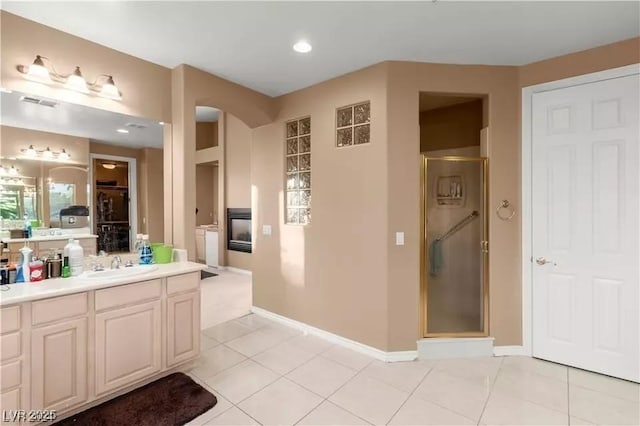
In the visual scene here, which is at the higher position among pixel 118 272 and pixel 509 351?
pixel 118 272

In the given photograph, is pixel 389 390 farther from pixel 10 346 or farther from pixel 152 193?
pixel 152 193

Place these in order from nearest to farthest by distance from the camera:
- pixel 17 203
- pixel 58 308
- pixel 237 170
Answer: pixel 58 308 → pixel 17 203 → pixel 237 170

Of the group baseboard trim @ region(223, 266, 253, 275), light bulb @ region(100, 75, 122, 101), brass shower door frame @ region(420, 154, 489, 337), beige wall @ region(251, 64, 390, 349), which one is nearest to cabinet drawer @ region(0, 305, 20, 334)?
light bulb @ region(100, 75, 122, 101)

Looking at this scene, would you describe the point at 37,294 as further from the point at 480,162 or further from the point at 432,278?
the point at 480,162

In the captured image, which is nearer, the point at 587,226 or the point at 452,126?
the point at 587,226

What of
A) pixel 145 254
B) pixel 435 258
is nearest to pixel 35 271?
pixel 145 254

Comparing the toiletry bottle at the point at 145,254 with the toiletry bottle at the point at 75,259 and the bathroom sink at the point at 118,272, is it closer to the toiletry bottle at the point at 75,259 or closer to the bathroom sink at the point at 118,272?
the bathroom sink at the point at 118,272

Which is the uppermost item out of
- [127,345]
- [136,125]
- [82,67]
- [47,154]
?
[82,67]

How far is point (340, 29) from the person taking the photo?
230 cm

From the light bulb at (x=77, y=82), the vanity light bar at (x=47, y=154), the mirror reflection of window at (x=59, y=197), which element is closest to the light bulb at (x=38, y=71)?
the light bulb at (x=77, y=82)

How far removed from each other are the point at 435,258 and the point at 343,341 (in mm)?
1282

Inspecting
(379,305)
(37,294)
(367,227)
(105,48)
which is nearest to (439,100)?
(367,227)

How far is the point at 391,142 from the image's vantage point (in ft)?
9.16

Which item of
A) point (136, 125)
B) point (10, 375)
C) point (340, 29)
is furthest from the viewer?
point (136, 125)
